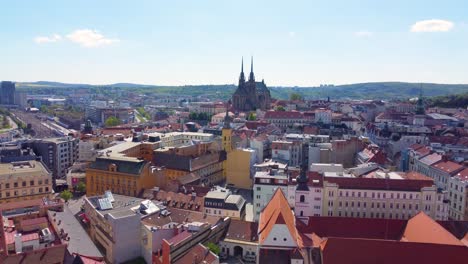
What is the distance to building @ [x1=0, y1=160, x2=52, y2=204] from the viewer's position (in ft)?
194

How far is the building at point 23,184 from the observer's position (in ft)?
194

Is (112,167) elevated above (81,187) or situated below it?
above

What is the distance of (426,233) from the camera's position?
141 ft

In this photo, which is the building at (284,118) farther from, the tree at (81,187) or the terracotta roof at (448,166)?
the tree at (81,187)

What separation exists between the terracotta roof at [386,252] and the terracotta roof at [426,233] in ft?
4.71

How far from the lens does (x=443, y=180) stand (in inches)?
2675

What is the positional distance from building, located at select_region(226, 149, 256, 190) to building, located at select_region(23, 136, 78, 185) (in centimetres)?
3919

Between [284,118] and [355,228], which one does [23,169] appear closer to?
[355,228]

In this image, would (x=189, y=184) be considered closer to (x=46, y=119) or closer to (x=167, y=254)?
(x=167, y=254)

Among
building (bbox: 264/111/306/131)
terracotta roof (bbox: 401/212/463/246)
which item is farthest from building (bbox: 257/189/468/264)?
building (bbox: 264/111/306/131)

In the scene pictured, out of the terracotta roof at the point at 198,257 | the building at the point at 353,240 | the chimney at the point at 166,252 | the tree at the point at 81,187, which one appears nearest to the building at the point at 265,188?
the building at the point at 353,240

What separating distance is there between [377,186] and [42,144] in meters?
71.8

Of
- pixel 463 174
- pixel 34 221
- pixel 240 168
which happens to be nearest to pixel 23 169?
pixel 34 221

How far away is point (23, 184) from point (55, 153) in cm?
3338
